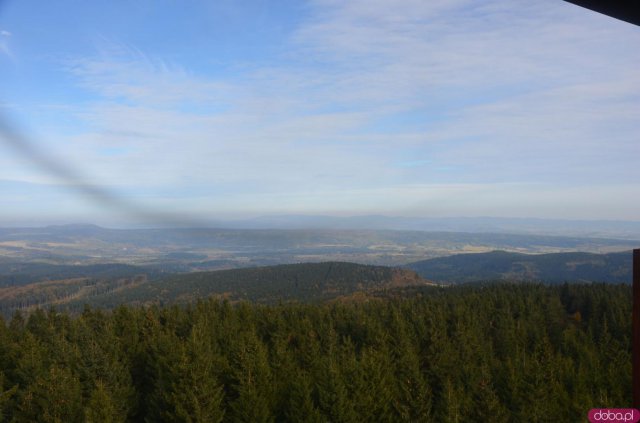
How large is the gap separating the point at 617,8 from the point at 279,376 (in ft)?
132

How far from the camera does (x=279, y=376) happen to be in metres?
40.0

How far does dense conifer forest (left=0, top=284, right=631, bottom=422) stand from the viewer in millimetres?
31188

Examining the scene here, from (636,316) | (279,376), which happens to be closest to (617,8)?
(636,316)

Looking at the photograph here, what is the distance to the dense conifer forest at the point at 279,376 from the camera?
102 ft

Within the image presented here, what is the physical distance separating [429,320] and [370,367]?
27.3 m

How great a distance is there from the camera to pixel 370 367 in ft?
117

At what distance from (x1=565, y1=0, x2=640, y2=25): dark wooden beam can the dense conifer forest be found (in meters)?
27.0

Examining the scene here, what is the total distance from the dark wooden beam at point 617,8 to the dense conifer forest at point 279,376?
88.7 ft

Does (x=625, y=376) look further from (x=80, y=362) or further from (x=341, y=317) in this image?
(x=80, y=362)

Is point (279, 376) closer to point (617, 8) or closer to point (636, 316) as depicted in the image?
point (636, 316)

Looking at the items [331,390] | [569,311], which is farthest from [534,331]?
[331,390]

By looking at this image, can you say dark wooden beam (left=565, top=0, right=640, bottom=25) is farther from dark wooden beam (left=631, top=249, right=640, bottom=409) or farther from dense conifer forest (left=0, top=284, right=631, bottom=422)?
dense conifer forest (left=0, top=284, right=631, bottom=422)

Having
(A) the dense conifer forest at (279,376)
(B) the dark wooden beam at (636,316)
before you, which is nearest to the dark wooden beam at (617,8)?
(B) the dark wooden beam at (636,316)

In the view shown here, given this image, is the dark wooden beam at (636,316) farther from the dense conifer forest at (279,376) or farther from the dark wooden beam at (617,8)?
the dense conifer forest at (279,376)
